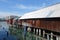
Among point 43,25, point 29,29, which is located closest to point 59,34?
point 43,25

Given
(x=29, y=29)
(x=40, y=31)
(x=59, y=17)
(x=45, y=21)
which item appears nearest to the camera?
(x=59, y=17)

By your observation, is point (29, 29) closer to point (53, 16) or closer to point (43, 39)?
point (43, 39)

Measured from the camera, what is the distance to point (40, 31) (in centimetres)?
2156

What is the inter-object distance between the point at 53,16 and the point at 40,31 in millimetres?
7567

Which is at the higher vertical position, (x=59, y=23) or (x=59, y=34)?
(x=59, y=23)

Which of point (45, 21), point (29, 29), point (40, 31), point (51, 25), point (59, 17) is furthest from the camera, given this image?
point (29, 29)

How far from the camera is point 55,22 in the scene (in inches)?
577

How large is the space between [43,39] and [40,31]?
435 centimetres

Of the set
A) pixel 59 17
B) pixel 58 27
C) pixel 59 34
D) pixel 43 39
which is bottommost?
pixel 43 39

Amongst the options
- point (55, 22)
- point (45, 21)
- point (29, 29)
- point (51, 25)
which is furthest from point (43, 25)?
point (29, 29)

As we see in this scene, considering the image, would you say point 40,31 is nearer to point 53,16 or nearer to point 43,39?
point 43,39

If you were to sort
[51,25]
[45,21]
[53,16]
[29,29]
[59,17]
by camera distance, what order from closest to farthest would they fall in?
[59,17] → [53,16] → [51,25] → [45,21] → [29,29]

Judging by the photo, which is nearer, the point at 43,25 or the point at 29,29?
the point at 43,25

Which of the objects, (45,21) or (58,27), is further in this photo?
(45,21)
